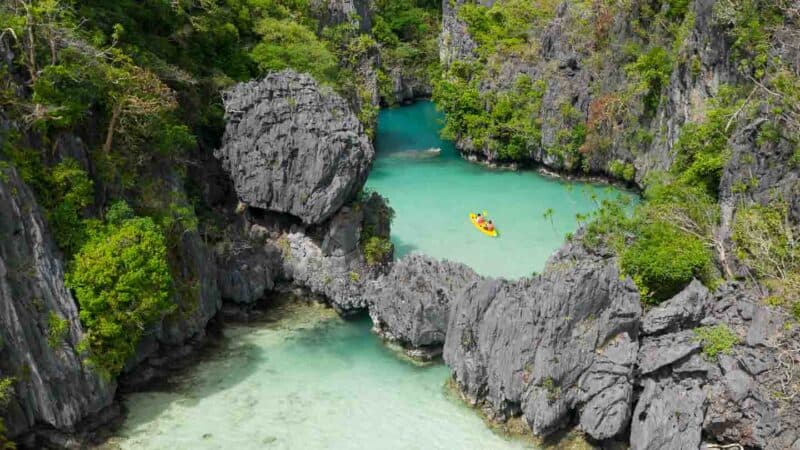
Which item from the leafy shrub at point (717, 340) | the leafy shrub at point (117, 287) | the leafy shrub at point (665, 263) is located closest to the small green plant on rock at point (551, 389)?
the leafy shrub at point (717, 340)

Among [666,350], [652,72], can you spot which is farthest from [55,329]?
[652,72]

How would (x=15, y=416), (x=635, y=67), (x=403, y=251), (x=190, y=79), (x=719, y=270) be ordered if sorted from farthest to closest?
(x=635, y=67)
(x=403, y=251)
(x=190, y=79)
(x=719, y=270)
(x=15, y=416)

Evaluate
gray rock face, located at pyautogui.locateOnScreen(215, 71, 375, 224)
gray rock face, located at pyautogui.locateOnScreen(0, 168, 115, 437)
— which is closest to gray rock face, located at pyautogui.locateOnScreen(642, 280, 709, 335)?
gray rock face, located at pyautogui.locateOnScreen(215, 71, 375, 224)

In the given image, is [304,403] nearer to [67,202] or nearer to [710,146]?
[67,202]

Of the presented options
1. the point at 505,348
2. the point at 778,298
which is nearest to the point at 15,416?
the point at 505,348

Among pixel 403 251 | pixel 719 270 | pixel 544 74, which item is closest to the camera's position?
pixel 719 270

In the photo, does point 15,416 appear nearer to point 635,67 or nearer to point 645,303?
point 645,303

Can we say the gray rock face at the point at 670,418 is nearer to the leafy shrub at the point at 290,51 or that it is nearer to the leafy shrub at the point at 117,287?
the leafy shrub at the point at 117,287

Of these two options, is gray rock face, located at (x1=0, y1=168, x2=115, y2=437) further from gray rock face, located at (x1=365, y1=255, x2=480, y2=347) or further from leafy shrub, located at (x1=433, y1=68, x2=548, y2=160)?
leafy shrub, located at (x1=433, y1=68, x2=548, y2=160)
